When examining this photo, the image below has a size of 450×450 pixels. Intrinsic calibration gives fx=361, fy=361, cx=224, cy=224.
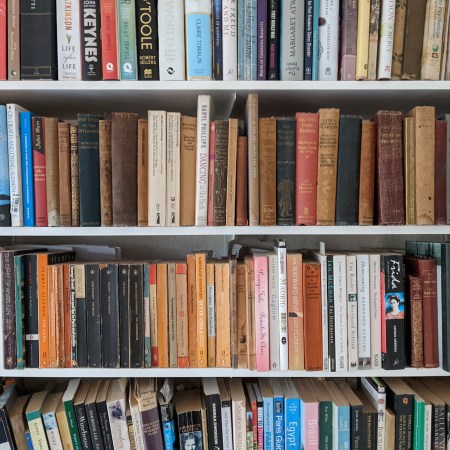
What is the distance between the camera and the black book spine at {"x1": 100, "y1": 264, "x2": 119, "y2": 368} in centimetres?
83

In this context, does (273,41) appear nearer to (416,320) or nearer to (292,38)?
(292,38)

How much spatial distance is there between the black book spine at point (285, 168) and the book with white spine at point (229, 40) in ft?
0.51

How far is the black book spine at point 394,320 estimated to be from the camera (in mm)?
824

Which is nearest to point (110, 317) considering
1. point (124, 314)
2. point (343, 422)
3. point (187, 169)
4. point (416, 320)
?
point (124, 314)

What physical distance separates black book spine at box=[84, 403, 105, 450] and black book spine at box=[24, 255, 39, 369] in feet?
0.53

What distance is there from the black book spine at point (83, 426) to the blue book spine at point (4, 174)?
47 centimetres

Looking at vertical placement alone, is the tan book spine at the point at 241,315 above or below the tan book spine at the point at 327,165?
below

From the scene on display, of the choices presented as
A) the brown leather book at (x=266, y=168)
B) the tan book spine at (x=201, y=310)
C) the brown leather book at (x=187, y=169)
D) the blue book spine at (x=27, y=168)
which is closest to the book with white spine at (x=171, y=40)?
the brown leather book at (x=187, y=169)

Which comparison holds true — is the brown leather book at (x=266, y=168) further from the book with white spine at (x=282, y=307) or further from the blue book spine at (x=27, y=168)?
the blue book spine at (x=27, y=168)

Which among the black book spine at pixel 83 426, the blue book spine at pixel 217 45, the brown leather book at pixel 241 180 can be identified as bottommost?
the black book spine at pixel 83 426

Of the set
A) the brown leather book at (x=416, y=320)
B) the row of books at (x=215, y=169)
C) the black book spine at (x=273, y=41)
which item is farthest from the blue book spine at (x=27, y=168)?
the brown leather book at (x=416, y=320)

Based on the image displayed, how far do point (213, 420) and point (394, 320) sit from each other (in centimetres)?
49

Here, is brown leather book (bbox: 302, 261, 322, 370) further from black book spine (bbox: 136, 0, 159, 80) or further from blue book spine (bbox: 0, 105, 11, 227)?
blue book spine (bbox: 0, 105, 11, 227)

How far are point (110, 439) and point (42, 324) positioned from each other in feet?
1.06
